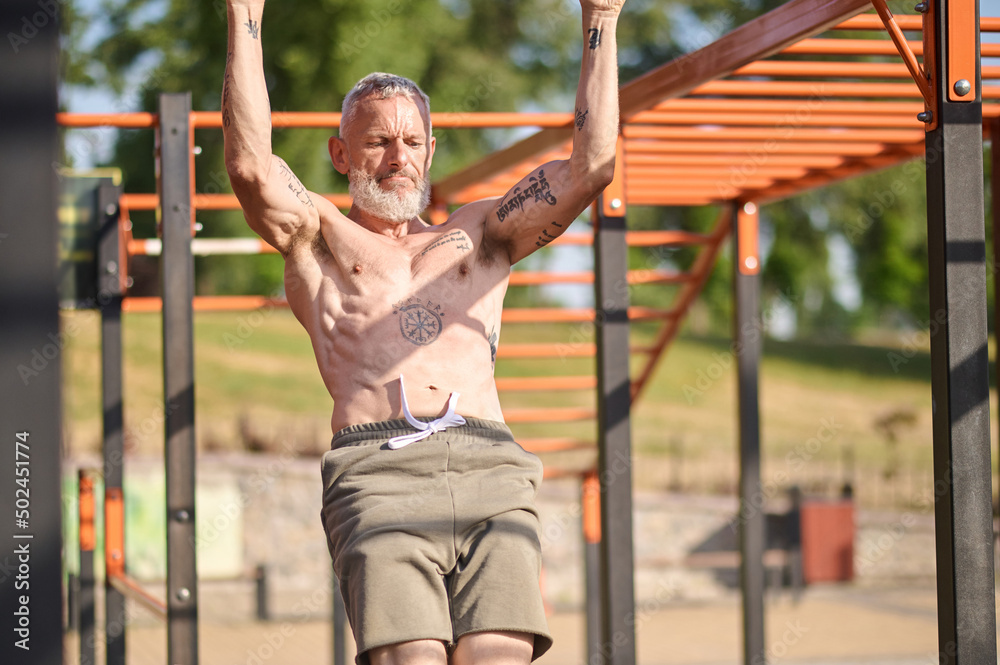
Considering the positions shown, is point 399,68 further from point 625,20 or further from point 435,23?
point 625,20

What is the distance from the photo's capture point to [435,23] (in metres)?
20.0

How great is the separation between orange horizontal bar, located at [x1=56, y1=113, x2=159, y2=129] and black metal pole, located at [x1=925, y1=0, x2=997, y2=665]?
264 centimetres

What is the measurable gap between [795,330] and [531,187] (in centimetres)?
3840

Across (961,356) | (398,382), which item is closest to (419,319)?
(398,382)

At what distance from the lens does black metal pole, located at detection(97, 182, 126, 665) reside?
15.8ft

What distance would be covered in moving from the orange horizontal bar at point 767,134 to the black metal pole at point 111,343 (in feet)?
8.57

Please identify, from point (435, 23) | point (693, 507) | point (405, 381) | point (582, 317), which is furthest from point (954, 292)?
point (435, 23)

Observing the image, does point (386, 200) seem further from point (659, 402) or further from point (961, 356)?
point (659, 402)

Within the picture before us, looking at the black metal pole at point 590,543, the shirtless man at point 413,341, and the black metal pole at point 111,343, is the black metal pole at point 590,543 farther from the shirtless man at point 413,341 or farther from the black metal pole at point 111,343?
the shirtless man at point 413,341

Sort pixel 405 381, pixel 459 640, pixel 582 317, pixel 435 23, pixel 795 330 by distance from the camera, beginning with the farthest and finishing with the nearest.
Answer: pixel 795 330, pixel 435 23, pixel 582 317, pixel 405 381, pixel 459 640

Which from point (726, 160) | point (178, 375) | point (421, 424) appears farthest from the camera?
point (726, 160)

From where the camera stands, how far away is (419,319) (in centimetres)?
251

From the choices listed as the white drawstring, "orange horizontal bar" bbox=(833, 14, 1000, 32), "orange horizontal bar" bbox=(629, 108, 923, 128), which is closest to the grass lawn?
"orange horizontal bar" bbox=(629, 108, 923, 128)

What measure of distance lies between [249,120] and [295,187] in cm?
27
